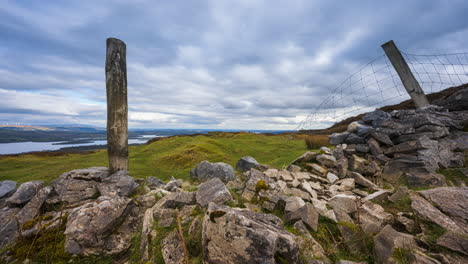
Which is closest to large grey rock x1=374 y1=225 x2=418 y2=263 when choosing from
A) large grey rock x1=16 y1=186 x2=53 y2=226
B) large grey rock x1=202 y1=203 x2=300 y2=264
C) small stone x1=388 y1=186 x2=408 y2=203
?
large grey rock x1=202 y1=203 x2=300 y2=264

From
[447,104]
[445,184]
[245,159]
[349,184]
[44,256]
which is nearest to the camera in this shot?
[44,256]

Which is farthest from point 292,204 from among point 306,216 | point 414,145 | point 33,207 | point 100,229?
point 33,207

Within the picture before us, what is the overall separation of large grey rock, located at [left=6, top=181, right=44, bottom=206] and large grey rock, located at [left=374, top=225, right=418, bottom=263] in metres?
9.73

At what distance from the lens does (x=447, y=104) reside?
31.3 ft

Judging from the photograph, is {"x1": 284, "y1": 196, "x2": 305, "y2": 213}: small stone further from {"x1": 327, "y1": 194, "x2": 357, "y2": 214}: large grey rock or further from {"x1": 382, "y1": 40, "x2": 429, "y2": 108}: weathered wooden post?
{"x1": 382, "y1": 40, "x2": 429, "y2": 108}: weathered wooden post

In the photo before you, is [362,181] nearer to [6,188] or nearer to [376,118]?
[376,118]

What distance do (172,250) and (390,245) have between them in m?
4.31

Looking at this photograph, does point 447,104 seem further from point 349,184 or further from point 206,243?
point 206,243

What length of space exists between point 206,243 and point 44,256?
12.4 feet

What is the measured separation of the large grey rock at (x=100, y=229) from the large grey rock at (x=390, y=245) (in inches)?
213

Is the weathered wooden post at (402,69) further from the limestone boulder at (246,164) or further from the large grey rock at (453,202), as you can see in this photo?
the limestone boulder at (246,164)

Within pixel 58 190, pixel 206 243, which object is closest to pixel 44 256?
pixel 58 190

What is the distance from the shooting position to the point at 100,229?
14.0 feet

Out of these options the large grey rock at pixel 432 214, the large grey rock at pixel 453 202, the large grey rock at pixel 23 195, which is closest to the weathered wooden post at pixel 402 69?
the large grey rock at pixel 453 202
